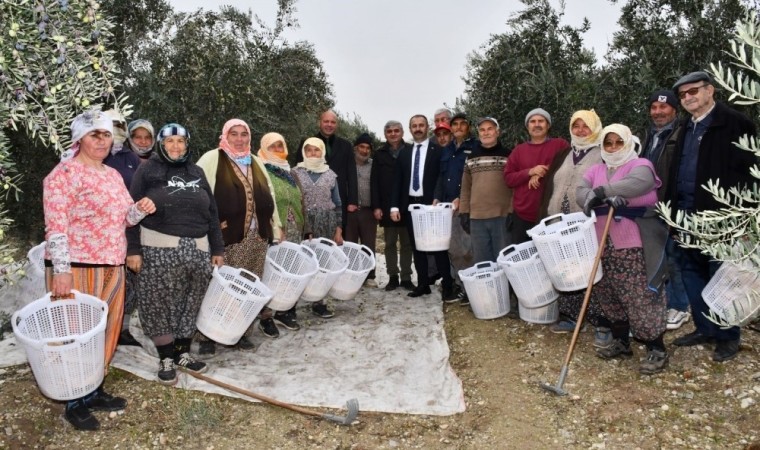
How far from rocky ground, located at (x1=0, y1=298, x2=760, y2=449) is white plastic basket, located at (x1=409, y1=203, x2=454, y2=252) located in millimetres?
1916

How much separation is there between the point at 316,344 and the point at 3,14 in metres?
3.67

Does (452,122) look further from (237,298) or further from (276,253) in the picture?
(237,298)

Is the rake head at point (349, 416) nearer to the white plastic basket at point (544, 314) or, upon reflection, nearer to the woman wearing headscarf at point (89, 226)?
the woman wearing headscarf at point (89, 226)

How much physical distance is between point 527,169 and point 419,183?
1.63 meters

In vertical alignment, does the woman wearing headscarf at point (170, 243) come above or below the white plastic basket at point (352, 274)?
above

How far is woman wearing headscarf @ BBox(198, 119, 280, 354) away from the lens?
15.8 ft

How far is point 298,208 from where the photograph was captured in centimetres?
581

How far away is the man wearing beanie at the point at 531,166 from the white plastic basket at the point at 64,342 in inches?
149

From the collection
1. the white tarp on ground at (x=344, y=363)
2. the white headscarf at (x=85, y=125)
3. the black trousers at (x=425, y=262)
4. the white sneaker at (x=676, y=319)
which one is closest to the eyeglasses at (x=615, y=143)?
the white sneaker at (x=676, y=319)

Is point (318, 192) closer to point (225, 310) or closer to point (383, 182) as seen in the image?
point (383, 182)

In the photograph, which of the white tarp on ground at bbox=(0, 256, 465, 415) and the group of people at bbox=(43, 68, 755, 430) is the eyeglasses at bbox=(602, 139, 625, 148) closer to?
the group of people at bbox=(43, 68, 755, 430)

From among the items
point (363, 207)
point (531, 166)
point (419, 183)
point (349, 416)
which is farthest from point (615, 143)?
point (363, 207)

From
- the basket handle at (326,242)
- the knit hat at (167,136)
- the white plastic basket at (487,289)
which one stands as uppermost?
the knit hat at (167,136)

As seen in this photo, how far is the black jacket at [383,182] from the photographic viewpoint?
7.14 meters
